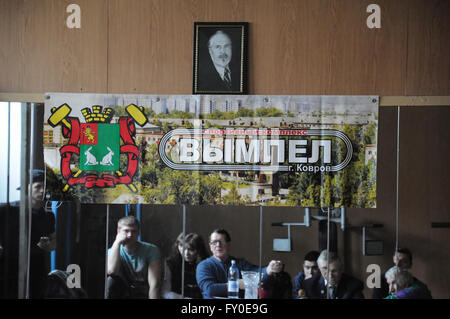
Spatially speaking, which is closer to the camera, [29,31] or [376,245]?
[376,245]

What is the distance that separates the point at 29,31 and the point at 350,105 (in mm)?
2509

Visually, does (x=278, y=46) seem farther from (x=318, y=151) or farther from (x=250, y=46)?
(x=318, y=151)

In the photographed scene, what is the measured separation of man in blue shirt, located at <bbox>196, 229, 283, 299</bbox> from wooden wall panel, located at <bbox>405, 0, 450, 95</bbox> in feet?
5.71

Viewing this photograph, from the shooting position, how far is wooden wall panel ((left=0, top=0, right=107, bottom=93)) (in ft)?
10.8

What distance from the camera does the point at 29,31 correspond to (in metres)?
3.30

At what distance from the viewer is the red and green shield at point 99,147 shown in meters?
3.25

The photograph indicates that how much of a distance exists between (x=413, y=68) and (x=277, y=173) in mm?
1274

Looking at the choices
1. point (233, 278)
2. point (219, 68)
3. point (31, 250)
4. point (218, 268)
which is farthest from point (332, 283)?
point (31, 250)

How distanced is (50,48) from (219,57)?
1.31 meters

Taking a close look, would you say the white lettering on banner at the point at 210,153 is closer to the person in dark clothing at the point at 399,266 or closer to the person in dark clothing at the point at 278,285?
the person in dark clothing at the point at 278,285

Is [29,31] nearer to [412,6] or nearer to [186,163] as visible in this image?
[186,163]
